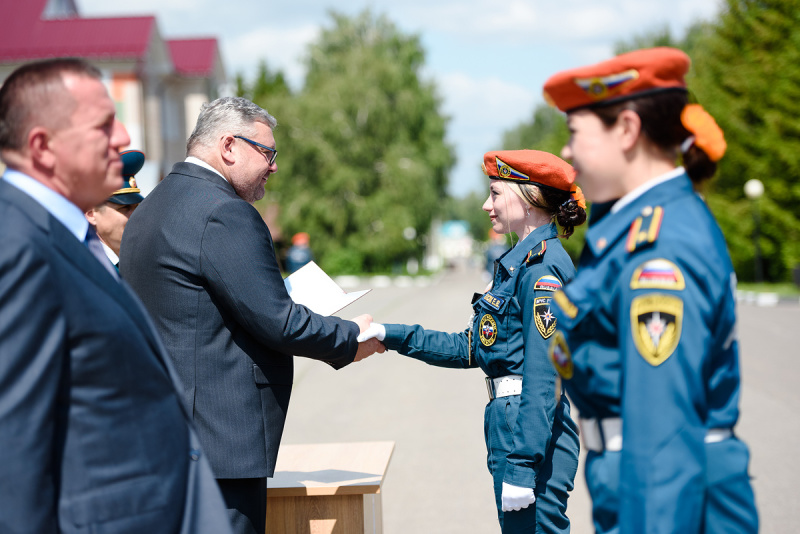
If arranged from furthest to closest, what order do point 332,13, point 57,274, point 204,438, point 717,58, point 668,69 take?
point 332,13
point 717,58
point 204,438
point 668,69
point 57,274

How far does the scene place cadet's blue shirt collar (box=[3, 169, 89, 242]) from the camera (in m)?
1.77

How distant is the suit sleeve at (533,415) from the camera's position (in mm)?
2879

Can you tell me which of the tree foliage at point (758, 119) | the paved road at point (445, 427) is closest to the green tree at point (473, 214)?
the tree foliage at point (758, 119)

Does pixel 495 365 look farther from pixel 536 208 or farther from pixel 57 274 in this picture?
pixel 57 274

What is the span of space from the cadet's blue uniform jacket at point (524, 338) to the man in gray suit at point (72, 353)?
1.35 m

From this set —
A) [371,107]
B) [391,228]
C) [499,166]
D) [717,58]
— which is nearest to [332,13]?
[371,107]

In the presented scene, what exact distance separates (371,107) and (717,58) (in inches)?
648

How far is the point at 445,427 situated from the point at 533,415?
5.21 m

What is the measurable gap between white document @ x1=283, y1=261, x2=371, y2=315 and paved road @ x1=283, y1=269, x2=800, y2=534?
5.58 feet

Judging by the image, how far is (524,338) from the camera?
303 centimetres

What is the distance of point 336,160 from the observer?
4106cm

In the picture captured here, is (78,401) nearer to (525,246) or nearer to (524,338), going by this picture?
(524,338)

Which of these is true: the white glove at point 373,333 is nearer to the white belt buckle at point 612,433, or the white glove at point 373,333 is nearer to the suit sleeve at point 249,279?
the suit sleeve at point 249,279

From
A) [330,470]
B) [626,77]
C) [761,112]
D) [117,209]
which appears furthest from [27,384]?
[761,112]
